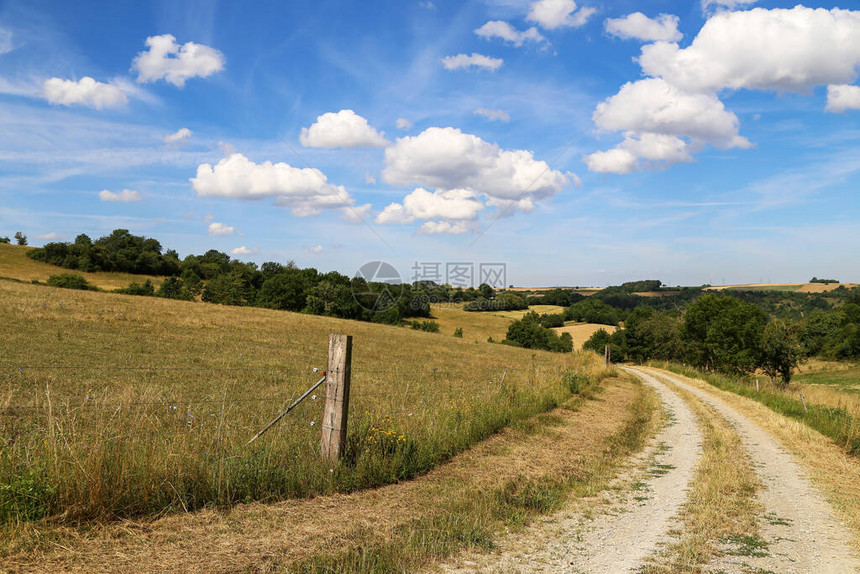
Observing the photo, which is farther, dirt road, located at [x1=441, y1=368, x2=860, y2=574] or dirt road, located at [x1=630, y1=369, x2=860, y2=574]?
dirt road, located at [x1=630, y1=369, x2=860, y2=574]

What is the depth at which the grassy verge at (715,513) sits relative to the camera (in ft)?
16.5

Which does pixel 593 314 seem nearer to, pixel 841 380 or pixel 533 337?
pixel 533 337

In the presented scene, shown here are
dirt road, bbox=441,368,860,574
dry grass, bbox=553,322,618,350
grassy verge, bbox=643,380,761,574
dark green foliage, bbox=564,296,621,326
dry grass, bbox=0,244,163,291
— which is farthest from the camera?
dark green foliage, bbox=564,296,621,326

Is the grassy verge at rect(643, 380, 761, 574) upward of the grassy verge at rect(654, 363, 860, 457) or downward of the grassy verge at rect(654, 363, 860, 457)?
upward

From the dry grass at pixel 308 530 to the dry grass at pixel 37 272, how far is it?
7903cm

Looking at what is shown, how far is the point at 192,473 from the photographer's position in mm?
5562

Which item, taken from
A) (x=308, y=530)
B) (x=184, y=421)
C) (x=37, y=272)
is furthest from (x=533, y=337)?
(x=308, y=530)

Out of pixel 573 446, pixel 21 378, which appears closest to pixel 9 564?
pixel 573 446

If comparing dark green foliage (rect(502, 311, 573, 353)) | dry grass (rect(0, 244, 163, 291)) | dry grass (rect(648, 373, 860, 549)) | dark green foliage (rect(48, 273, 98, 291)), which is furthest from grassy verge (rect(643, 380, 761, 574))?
dry grass (rect(0, 244, 163, 291))

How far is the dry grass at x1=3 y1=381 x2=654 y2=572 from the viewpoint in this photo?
433cm

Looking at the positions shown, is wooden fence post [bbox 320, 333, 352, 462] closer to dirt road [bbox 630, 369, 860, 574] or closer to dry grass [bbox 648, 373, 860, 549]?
dirt road [bbox 630, 369, 860, 574]

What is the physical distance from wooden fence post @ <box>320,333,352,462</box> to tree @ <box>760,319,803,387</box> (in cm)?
5131

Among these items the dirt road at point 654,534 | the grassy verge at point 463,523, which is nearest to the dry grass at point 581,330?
the dirt road at point 654,534

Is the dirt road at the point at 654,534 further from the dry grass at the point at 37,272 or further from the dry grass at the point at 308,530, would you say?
the dry grass at the point at 37,272
